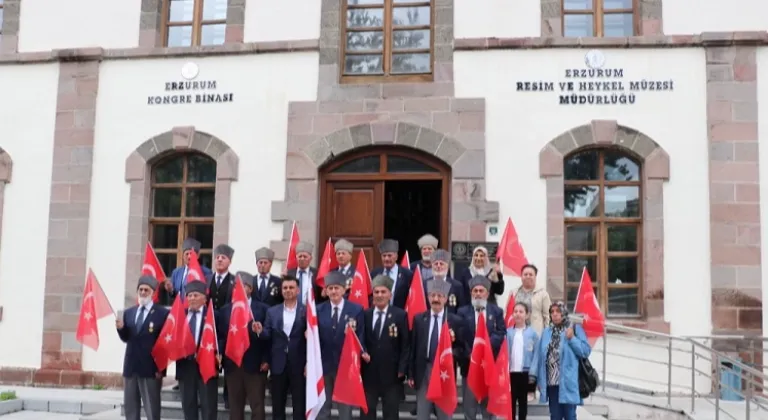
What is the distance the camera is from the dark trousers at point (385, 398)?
7.28 metres

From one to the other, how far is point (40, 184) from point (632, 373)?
884 centimetres

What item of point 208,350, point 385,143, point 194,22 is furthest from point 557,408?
point 194,22

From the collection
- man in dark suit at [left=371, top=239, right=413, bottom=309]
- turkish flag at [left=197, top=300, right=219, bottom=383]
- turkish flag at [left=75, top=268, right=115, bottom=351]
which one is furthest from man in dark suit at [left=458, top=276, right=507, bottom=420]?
turkish flag at [left=75, top=268, right=115, bottom=351]

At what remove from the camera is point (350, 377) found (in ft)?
23.0

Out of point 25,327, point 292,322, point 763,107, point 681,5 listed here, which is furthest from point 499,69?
point 25,327

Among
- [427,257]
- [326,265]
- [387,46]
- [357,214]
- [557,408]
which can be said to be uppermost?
[387,46]

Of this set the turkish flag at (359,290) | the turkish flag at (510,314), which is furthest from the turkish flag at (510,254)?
the turkish flag at (359,290)

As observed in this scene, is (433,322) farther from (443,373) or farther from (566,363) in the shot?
(566,363)

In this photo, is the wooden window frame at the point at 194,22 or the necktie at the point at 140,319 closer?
the necktie at the point at 140,319

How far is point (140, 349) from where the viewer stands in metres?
7.59

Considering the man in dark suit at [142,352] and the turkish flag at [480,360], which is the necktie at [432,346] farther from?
the man in dark suit at [142,352]

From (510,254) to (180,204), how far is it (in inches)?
204

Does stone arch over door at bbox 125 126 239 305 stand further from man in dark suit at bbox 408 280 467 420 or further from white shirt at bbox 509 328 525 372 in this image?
white shirt at bbox 509 328 525 372

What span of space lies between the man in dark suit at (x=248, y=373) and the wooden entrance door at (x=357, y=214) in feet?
10.7
